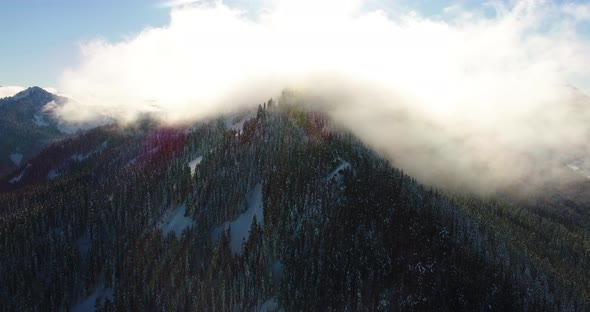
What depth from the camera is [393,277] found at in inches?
6929

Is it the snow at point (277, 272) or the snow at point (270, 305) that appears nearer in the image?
the snow at point (270, 305)

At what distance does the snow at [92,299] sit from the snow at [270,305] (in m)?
78.1

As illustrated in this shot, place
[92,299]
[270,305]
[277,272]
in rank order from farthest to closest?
1. [92,299]
2. [277,272]
3. [270,305]

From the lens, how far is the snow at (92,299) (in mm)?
192000

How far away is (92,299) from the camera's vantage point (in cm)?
19600

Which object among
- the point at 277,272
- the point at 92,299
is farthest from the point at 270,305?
the point at 92,299

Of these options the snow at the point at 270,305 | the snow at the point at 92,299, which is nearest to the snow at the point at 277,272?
the snow at the point at 270,305

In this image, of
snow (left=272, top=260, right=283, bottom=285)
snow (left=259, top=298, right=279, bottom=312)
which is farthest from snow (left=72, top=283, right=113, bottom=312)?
snow (left=272, top=260, right=283, bottom=285)

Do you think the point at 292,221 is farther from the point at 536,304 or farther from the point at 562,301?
the point at 562,301

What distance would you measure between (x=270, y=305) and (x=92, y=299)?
302ft

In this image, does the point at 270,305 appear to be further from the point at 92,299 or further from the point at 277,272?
the point at 92,299

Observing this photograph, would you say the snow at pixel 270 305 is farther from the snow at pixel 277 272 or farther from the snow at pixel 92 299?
the snow at pixel 92 299

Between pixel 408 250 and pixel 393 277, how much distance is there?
1751 cm

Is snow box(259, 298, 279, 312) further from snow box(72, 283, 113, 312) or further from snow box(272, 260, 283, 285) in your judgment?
snow box(72, 283, 113, 312)
